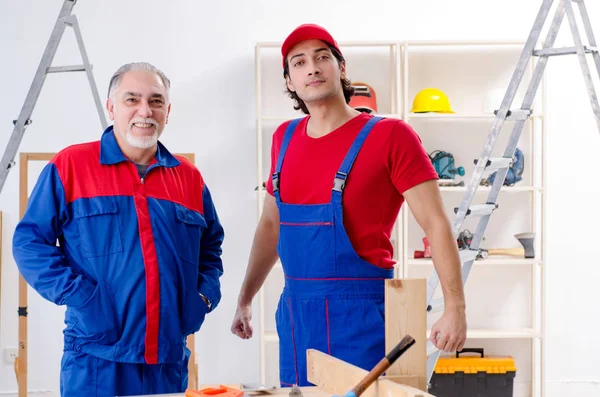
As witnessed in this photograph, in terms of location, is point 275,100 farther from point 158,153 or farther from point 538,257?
point 158,153

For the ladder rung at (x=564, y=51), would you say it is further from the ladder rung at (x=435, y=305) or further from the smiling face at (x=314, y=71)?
the smiling face at (x=314, y=71)

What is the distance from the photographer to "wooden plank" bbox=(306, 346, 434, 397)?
1400 millimetres

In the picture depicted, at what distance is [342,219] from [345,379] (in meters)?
0.87

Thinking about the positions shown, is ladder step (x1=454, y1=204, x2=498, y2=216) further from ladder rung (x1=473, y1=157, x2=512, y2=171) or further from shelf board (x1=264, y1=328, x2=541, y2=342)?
shelf board (x1=264, y1=328, x2=541, y2=342)

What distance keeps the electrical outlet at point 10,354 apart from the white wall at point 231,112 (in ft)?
0.14

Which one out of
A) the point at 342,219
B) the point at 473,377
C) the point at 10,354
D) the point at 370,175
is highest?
the point at 370,175

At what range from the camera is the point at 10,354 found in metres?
5.30

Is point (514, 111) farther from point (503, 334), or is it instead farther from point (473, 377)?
point (473, 377)

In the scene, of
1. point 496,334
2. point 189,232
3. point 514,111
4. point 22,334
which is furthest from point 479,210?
point 22,334

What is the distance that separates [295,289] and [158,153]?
2.19ft

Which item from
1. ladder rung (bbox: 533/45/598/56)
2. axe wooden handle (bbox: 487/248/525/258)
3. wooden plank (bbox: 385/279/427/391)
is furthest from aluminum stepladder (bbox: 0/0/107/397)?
axe wooden handle (bbox: 487/248/525/258)

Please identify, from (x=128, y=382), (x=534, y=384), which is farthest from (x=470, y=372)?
(x=128, y=382)

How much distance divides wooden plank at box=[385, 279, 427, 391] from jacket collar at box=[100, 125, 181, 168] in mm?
1271

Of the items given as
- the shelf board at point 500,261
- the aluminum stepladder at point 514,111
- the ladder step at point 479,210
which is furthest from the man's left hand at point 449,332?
the shelf board at point 500,261
